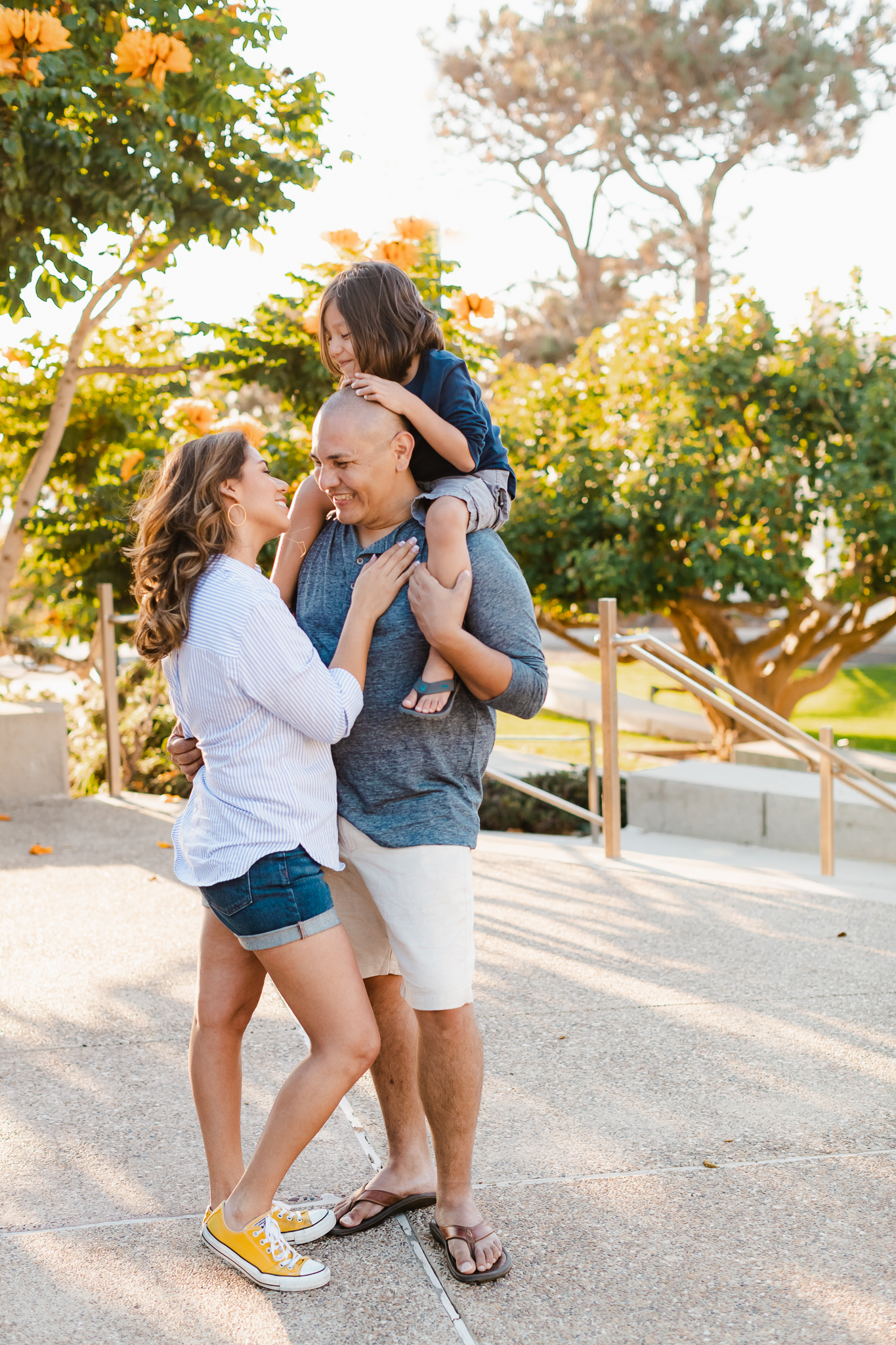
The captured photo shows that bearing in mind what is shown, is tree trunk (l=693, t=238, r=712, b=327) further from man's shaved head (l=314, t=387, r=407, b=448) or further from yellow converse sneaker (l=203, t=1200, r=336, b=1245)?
yellow converse sneaker (l=203, t=1200, r=336, b=1245)

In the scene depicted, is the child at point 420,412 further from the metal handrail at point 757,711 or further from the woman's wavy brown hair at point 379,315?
the metal handrail at point 757,711

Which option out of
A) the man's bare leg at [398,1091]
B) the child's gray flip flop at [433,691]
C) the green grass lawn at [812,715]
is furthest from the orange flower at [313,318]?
the green grass lawn at [812,715]

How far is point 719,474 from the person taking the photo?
9.71 m

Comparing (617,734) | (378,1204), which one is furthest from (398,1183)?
(617,734)

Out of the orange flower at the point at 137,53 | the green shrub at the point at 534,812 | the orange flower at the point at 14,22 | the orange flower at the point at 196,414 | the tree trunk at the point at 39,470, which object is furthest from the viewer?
the green shrub at the point at 534,812

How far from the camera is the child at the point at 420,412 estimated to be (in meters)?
2.16

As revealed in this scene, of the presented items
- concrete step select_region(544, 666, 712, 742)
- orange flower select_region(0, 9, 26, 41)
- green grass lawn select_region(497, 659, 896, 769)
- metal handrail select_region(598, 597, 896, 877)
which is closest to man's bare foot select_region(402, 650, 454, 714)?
metal handrail select_region(598, 597, 896, 877)

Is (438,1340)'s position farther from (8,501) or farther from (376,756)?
(8,501)

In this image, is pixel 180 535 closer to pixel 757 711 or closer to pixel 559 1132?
pixel 559 1132

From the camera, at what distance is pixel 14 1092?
117 inches

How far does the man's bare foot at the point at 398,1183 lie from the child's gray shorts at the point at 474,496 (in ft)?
4.24

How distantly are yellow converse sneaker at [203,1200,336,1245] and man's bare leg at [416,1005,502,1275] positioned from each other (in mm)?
252

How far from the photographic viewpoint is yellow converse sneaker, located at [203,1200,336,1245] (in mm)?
2268

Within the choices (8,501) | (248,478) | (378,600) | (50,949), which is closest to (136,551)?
(248,478)
